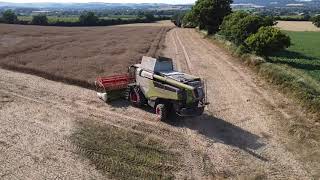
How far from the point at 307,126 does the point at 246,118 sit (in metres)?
2.88

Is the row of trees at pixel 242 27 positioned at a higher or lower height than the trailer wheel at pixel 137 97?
higher

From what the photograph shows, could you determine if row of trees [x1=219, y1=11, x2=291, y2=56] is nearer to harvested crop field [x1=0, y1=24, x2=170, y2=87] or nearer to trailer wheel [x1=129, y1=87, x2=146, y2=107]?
harvested crop field [x1=0, y1=24, x2=170, y2=87]

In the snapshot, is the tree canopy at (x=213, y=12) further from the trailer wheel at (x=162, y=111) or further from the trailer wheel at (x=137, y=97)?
the trailer wheel at (x=162, y=111)

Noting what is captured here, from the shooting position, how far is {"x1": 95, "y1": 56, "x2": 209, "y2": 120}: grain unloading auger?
18.5 meters

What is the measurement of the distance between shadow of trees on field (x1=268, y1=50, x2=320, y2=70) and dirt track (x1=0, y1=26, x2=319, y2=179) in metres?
5.97

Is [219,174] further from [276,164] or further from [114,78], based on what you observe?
[114,78]

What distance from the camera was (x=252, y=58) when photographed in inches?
1329

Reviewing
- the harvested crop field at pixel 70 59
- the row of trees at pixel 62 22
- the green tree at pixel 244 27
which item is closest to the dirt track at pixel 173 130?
the harvested crop field at pixel 70 59

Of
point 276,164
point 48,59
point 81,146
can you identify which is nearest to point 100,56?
point 48,59

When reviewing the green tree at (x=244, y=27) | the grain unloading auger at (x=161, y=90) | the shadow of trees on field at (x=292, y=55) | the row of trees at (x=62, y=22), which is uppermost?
the green tree at (x=244, y=27)

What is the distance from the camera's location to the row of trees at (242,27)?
33.8 metres

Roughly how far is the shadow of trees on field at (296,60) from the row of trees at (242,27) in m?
1.12

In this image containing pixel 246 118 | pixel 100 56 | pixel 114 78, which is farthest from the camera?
pixel 100 56

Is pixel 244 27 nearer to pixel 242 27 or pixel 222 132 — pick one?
pixel 242 27
